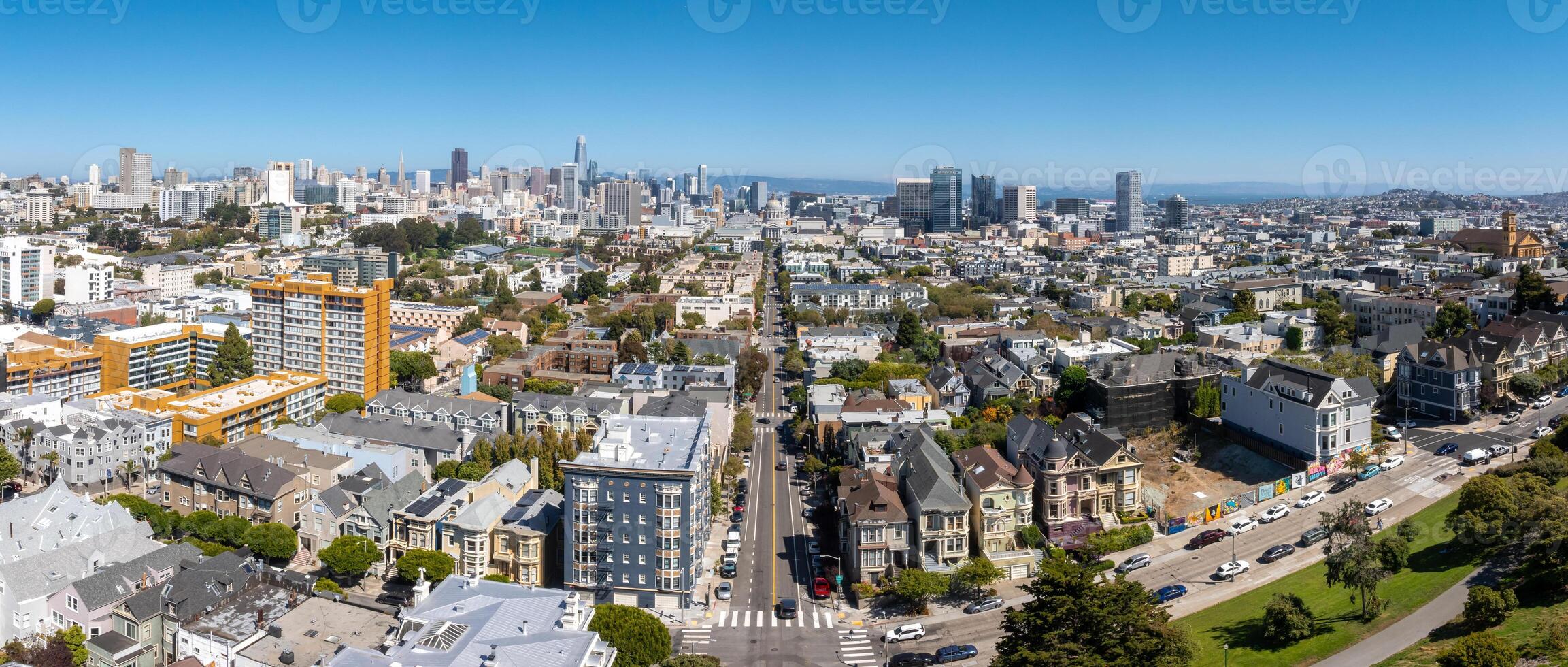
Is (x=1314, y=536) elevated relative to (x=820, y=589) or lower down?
elevated

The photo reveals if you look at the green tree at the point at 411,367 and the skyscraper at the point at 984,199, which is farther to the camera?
the skyscraper at the point at 984,199

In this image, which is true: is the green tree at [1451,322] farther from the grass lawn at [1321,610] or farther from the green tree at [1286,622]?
the green tree at [1286,622]

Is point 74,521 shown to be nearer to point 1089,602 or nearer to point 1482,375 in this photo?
point 1089,602

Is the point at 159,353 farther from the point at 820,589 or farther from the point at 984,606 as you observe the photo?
the point at 984,606

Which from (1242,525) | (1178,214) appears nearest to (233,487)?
(1242,525)

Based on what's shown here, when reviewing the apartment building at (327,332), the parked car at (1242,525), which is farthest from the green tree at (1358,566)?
the apartment building at (327,332)

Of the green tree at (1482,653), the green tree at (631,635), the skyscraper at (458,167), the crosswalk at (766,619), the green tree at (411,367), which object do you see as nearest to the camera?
the green tree at (1482,653)

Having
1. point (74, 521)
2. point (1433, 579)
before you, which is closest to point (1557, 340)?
point (1433, 579)
